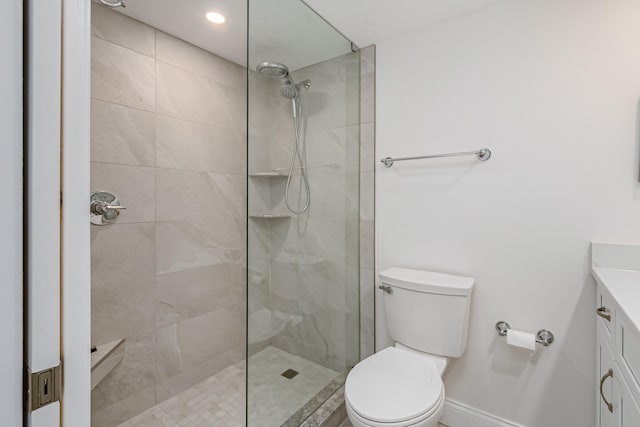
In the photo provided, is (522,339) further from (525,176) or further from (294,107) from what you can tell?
(294,107)

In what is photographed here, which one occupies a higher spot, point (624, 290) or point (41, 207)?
point (41, 207)

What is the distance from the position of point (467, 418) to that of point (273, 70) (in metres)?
2.04

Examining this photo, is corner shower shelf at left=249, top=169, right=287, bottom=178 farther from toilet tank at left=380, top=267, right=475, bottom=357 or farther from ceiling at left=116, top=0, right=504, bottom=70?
toilet tank at left=380, top=267, right=475, bottom=357

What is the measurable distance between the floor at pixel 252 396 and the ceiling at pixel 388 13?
1.76 metres

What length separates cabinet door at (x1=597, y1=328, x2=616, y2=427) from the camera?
1032 mm

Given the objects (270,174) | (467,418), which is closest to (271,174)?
(270,174)

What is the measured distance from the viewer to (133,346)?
1.74m

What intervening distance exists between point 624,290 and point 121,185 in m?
2.24

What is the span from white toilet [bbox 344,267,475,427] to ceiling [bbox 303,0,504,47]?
55.7 inches

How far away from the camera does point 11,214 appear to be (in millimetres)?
492

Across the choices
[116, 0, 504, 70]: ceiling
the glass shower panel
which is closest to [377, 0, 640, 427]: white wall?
[116, 0, 504, 70]: ceiling

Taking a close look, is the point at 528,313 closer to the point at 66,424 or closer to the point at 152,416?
the point at 66,424

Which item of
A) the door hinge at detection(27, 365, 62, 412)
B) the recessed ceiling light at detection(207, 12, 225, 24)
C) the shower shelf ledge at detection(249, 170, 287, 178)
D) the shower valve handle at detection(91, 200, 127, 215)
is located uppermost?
the recessed ceiling light at detection(207, 12, 225, 24)

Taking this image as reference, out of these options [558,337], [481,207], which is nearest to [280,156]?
[481,207]
